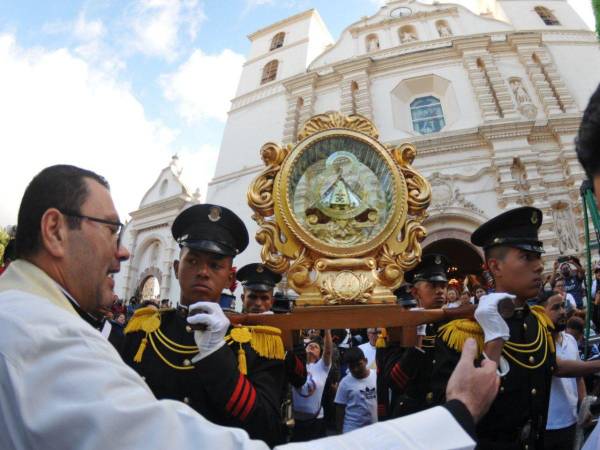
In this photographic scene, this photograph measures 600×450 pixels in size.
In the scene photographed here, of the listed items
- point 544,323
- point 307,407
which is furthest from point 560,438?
point 307,407

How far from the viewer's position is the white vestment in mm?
681

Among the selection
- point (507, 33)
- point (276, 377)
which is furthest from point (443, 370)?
point (507, 33)

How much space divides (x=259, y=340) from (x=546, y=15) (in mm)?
19857

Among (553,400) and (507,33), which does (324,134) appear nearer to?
(553,400)

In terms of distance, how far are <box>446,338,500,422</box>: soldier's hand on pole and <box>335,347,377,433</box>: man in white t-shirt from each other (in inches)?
132

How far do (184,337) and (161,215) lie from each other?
52.9 feet

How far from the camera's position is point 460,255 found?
11461 millimetres

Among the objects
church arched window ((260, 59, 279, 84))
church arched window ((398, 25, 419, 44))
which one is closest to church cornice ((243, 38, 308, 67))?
church arched window ((260, 59, 279, 84))

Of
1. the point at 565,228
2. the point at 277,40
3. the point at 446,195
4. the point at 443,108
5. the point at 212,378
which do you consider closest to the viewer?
the point at 212,378

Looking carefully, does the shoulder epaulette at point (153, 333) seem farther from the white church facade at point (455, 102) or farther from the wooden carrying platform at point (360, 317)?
the white church facade at point (455, 102)

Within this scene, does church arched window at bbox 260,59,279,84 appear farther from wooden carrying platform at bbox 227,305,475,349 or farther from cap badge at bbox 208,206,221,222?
wooden carrying platform at bbox 227,305,475,349

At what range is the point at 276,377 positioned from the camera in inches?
72.6

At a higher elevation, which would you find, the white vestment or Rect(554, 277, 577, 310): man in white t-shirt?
Rect(554, 277, 577, 310): man in white t-shirt

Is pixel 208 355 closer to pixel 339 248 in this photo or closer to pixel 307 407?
pixel 339 248
